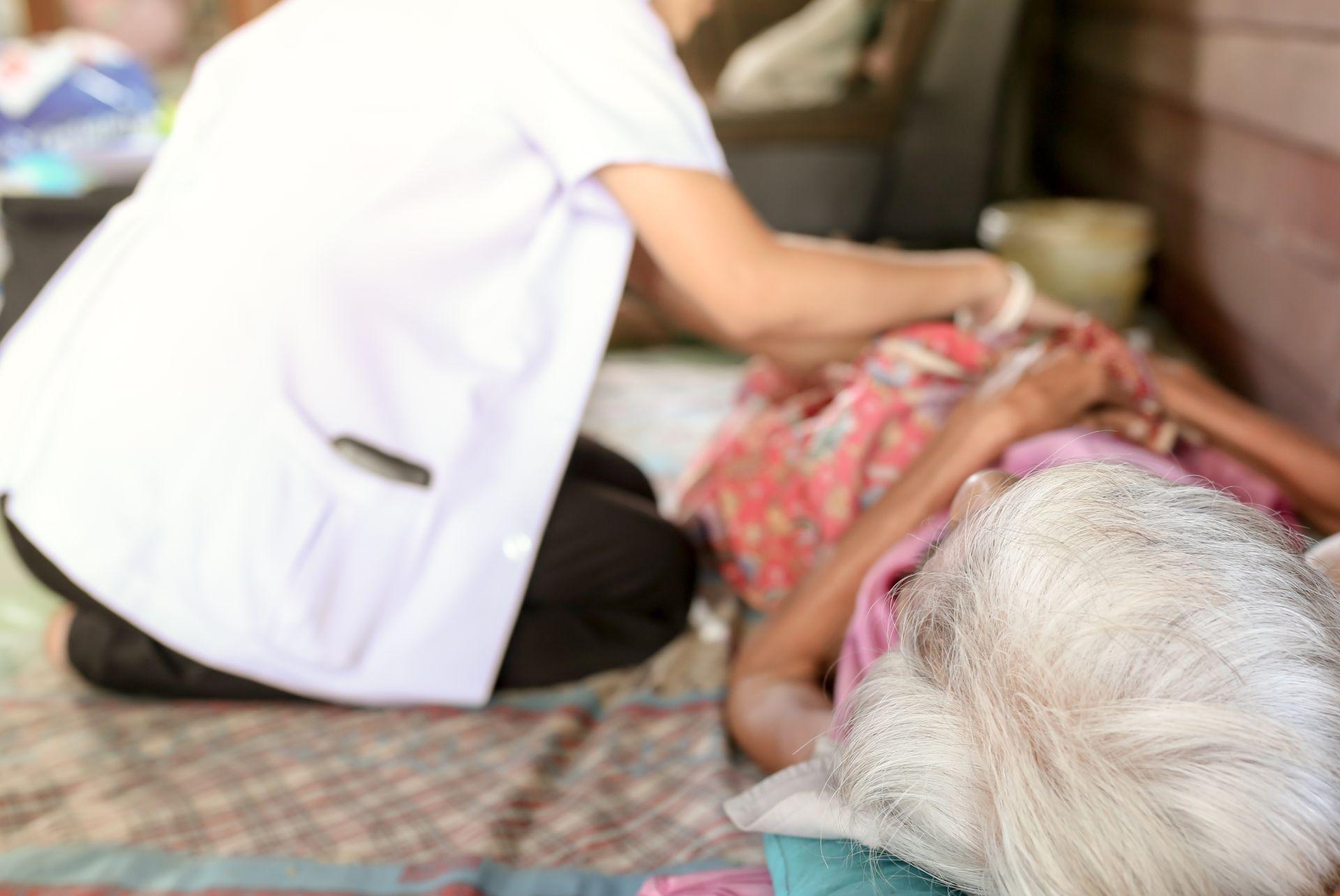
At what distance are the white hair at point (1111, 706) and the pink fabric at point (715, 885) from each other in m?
0.15

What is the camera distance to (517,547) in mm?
1104

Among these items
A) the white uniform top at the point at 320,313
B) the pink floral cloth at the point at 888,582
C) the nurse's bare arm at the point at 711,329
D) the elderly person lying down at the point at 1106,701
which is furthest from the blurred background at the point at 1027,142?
the elderly person lying down at the point at 1106,701

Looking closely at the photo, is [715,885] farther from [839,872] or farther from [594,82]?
[594,82]

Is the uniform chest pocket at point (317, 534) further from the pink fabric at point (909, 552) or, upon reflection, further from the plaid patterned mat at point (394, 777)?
the pink fabric at point (909, 552)

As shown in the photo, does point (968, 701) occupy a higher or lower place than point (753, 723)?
higher

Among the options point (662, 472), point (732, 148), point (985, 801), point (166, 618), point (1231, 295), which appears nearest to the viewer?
point (985, 801)

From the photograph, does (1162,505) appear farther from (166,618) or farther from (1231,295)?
(1231,295)

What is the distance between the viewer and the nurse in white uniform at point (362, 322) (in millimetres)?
988

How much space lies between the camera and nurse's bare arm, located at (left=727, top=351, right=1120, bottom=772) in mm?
938

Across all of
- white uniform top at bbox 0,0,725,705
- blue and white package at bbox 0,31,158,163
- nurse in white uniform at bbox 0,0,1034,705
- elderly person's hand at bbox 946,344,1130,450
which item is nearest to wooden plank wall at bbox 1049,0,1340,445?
elderly person's hand at bbox 946,344,1130,450

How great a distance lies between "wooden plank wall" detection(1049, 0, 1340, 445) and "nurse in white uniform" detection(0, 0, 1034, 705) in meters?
1.04

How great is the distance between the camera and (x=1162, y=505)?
62cm

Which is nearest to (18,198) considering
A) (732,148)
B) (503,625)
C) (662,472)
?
(503,625)

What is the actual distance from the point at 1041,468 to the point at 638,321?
1.76 meters
